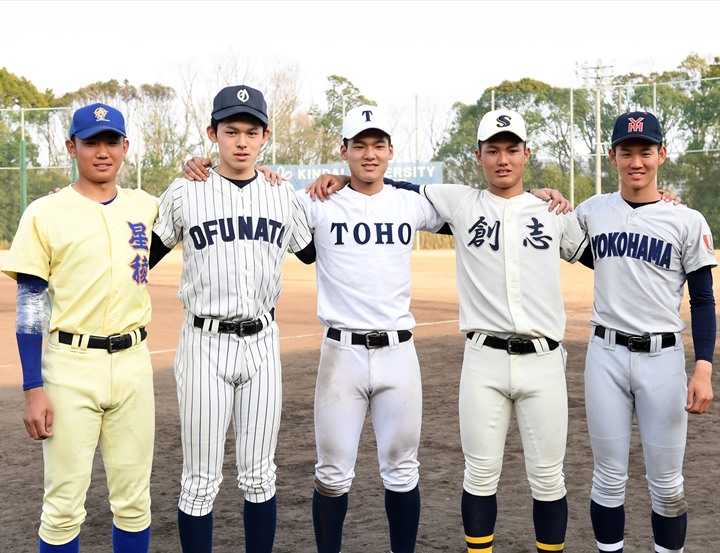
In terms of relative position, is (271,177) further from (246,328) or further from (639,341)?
(639,341)

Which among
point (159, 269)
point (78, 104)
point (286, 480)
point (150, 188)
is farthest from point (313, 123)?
point (286, 480)

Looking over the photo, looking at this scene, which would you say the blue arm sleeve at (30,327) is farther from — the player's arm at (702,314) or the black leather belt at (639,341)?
the player's arm at (702,314)

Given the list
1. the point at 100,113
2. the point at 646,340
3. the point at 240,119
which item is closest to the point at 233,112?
the point at 240,119

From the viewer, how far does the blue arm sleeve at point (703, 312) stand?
389cm

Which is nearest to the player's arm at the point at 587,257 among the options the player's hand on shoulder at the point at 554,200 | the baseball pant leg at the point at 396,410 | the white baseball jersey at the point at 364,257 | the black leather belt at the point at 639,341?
the player's hand on shoulder at the point at 554,200

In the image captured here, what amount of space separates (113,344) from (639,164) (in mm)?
2318

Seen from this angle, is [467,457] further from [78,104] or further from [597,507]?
[78,104]

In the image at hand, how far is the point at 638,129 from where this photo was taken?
3867 mm

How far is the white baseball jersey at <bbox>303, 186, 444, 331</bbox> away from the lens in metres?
3.91

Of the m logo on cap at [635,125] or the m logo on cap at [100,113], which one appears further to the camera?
the m logo on cap at [635,125]

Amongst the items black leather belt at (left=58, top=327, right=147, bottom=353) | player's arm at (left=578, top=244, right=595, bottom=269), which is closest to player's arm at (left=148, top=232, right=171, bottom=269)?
black leather belt at (left=58, top=327, right=147, bottom=353)

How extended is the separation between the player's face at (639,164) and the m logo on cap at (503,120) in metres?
0.49

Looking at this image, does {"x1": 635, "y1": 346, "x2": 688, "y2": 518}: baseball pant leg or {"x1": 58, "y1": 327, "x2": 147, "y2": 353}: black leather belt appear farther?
{"x1": 635, "y1": 346, "x2": 688, "y2": 518}: baseball pant leg

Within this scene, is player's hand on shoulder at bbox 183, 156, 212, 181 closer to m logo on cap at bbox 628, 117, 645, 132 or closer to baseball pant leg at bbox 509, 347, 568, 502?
baseball pant leg at bbox 509, 347, 568, 502
